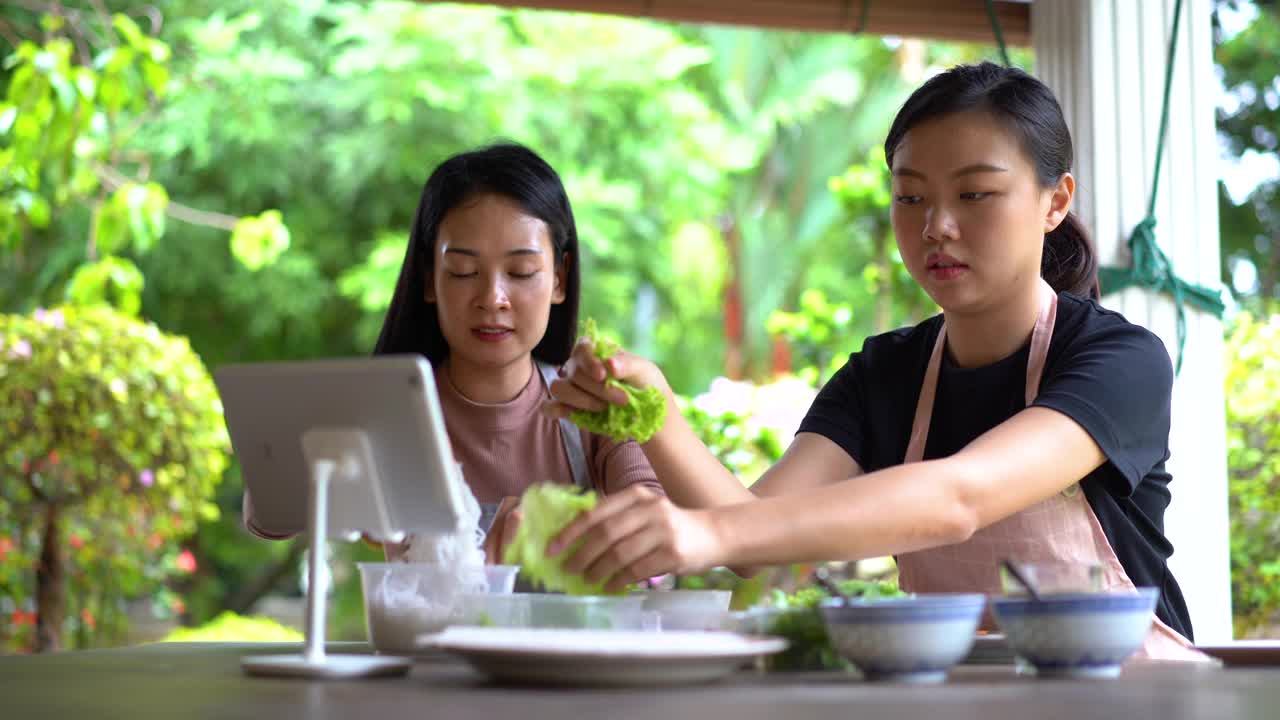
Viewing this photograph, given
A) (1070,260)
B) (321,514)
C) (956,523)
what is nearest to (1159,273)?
(1070,260)

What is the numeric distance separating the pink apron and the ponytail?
246 millimetres

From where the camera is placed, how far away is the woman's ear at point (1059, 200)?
2295mm

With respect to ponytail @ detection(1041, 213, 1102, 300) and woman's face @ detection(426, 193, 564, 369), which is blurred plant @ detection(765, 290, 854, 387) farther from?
woman's face @ detection(426, 193, 564, 369)

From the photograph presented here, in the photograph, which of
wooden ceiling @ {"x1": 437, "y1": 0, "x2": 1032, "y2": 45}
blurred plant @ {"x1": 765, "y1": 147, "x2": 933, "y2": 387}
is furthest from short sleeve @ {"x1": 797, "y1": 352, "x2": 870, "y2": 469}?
blurred plant @ {"x1": 765, "y1": 147, "x2": 933, "y2": 387}

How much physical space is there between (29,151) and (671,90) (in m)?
6.11

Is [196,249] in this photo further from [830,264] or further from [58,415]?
[830,264]

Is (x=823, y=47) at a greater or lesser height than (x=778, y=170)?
greater

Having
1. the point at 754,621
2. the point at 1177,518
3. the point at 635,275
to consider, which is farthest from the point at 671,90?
the point at 754,621

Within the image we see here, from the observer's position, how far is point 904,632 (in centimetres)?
146

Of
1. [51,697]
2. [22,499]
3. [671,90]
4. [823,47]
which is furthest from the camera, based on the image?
[823,47]

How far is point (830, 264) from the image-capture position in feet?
43.5

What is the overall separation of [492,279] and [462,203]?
7.9 inches

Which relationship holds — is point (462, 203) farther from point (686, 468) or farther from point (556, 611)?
point (556, 611)

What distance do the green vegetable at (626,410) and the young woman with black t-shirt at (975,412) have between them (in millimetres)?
16
